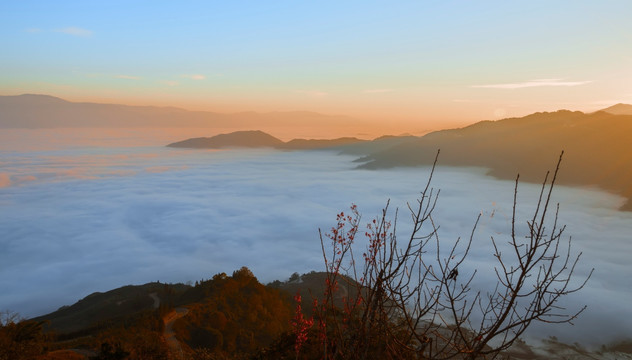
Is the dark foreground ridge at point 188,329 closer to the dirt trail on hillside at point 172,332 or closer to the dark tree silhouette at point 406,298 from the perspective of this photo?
the dirt trail on hillside at point 172,332

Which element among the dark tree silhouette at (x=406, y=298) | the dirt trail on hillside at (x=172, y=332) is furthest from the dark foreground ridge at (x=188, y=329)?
the dark tree silhouette at (x=406, y=298)

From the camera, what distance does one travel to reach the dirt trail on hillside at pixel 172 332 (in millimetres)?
23067

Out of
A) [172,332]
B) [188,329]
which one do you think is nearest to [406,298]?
[172,332]

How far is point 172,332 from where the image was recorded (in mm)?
28047

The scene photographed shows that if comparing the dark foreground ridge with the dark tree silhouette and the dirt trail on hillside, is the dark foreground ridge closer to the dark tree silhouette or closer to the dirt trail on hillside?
the dirt trail on hillside

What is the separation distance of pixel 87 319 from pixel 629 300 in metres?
98.6

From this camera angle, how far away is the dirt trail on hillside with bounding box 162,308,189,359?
2307cm

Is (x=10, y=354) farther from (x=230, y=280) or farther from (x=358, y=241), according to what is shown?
(x=358, y=241)

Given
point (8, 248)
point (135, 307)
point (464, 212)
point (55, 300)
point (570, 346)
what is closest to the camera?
point (135, 307)

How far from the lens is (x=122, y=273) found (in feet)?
382

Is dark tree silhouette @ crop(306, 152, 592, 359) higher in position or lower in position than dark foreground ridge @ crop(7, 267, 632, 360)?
higher

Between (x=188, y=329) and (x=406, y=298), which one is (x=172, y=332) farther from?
(x=406, y=298)

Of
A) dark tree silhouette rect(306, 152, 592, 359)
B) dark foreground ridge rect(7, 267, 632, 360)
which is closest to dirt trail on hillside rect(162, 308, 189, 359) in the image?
dark foreground ridge rect(7, 267, 632, 360)

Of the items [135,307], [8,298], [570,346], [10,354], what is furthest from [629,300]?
[8,298]
